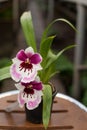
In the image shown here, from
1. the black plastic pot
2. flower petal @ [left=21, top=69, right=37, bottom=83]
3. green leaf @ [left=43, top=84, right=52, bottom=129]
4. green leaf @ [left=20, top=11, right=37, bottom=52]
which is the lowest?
the black plastic pot

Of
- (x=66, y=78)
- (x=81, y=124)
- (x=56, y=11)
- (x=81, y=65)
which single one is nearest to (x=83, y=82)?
(x=81, y=65)

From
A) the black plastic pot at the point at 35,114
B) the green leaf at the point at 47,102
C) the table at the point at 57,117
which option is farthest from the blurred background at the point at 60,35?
the green leaf at the point at 47,102

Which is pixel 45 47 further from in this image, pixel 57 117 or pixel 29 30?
pixel 57 117

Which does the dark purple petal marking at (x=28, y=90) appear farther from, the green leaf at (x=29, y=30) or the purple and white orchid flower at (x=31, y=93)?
the green leaf at (x=29, y=30)

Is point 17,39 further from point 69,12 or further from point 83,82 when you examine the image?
point 83,82

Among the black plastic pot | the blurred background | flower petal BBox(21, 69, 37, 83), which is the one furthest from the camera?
the blurred background

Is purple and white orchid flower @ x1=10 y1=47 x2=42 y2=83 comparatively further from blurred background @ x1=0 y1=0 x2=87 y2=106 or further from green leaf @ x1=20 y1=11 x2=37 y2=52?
blurred background @ x1=0 y1=0 x2=87 y2=106

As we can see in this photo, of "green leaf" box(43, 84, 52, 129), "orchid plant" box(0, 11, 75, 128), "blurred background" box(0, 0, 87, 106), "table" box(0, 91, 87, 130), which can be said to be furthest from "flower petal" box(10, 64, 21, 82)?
"blurred background" box(0, 0, 87, 106)
